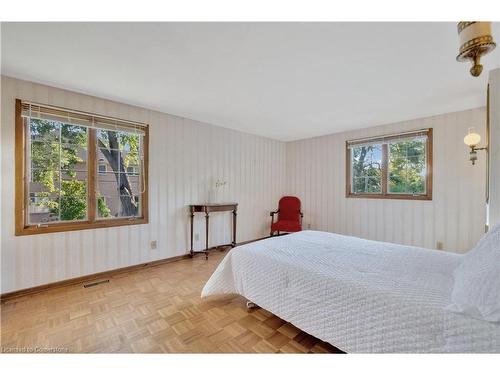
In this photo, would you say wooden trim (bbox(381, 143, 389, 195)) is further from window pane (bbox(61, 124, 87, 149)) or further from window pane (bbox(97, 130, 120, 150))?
window pane (bbox(61, 124, 87, 149))

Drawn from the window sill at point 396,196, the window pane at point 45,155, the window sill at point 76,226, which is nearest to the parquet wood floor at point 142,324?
the window sill at point 76,226

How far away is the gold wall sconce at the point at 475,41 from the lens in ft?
3.23

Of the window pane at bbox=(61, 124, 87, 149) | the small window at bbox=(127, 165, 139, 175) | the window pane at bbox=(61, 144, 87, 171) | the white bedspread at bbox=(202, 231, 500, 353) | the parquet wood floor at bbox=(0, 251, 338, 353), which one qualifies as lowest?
the parquet wood floor at bbox=(0, 251, 338, 353)

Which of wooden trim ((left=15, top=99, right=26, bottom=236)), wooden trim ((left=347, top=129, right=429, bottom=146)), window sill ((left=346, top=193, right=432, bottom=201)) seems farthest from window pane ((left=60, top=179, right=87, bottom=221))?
wooden trim ((left=347, top=129, right=429, bottom=146))

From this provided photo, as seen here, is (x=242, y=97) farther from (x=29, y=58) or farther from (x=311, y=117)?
(x=29, y=58)

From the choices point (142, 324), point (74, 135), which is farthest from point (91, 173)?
point (142, 324)

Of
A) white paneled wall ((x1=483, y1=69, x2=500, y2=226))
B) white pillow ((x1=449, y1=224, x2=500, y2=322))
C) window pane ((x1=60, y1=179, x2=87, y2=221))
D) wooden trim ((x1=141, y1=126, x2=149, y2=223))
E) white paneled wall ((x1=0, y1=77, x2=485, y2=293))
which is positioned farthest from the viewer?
wooden trim ((x1=141, y1=126, x2=149, y2=223))

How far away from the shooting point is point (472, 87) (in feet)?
7.66

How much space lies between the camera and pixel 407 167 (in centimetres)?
354

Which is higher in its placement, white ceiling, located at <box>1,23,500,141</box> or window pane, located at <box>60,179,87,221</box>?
white ceiling, located at <box>1,23,500,141</box>

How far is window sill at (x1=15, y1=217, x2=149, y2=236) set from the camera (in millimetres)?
2277

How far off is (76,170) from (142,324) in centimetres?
202
